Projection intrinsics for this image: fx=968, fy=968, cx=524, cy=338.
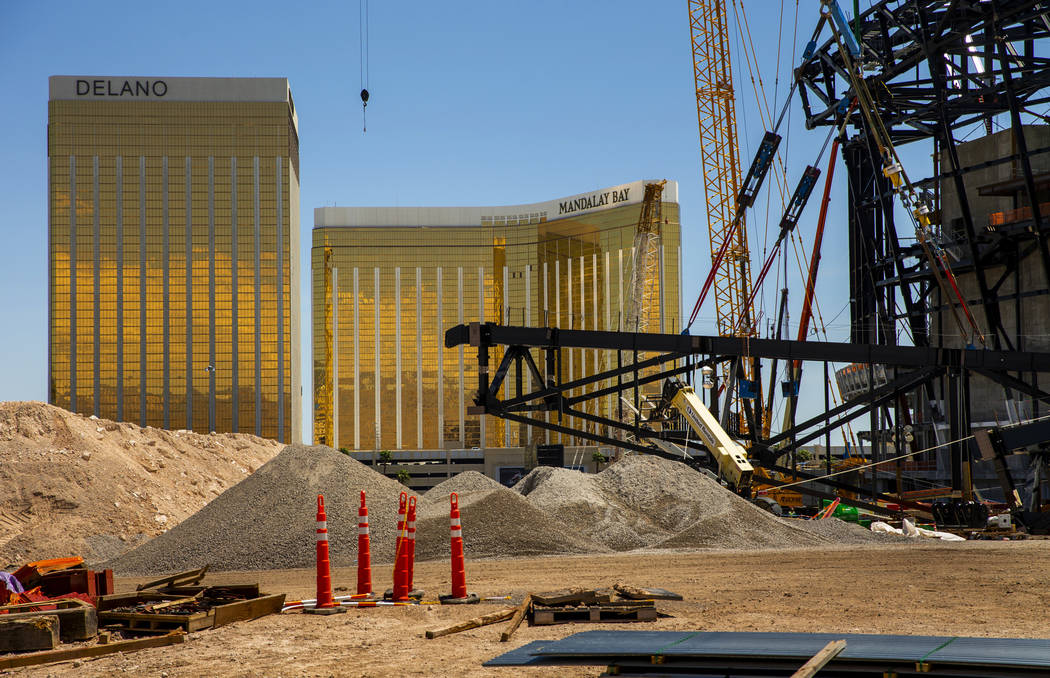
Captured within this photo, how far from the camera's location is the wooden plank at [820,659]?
6.92 m

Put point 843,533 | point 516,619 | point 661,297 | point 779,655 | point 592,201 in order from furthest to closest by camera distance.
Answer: point 661,297 < point 592,201 < point 843,533 < point 516,619 < point 779,655

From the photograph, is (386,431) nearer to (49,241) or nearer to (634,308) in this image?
(49,241)

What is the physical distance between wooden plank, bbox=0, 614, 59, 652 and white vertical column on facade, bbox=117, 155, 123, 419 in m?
144

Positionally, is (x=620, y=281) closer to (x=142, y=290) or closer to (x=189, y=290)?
(x=189, y=290)

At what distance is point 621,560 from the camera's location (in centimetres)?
2169

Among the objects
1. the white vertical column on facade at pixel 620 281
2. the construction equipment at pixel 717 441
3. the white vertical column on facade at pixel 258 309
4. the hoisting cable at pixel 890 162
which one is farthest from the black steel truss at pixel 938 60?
the white vertical column on facade at pixel 258 309

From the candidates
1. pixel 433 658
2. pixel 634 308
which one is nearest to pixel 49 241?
pixel 634 308

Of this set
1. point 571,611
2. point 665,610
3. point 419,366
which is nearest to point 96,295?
point 419,366

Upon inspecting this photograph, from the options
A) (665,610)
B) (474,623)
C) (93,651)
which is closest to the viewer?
(93,651)

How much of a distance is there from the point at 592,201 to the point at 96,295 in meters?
77.2

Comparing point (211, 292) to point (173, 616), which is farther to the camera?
point (211, 292)

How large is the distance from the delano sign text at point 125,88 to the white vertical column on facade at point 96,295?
10.7 meters

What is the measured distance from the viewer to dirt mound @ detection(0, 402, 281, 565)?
30172 mm

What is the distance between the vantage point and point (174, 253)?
148875 mm
